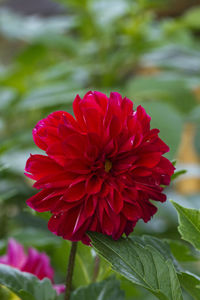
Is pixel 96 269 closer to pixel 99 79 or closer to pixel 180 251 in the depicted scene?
pixel 180 251

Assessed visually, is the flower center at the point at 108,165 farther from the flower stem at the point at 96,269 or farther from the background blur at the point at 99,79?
the background blur at the point at 99,79

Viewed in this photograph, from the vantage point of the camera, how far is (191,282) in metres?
0.29

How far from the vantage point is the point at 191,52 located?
3.23ft

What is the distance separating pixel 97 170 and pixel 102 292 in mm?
93

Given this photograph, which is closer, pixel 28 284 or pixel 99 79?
pixel 28 284

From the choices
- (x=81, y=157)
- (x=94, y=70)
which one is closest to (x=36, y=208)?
(x=81, y=157)

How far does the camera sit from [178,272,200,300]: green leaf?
0.28 meters

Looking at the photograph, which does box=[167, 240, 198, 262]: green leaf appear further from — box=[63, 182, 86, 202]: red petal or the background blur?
the background blur

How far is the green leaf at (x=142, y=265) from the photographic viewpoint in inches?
10.5

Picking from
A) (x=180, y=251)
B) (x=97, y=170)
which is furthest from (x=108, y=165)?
(x=180, y=251)

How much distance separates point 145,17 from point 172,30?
65 mm

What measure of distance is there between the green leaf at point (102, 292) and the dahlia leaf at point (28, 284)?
0.02 m

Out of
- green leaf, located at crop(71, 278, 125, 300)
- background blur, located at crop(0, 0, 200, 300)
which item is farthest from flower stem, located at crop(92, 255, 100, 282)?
background blur, located at crop(0, 0, 200, 300)

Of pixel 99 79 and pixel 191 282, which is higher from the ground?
pixel 99 79
